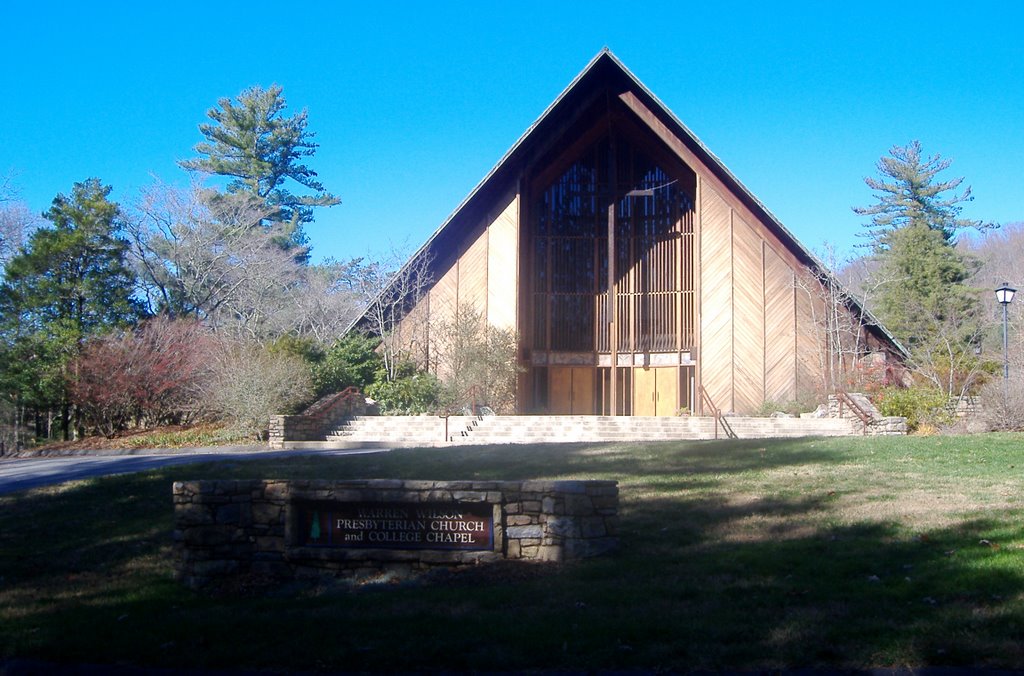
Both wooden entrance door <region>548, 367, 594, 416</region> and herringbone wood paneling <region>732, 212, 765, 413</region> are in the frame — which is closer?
herringbone wood paneling <region>732, 212, 765, 413</region>

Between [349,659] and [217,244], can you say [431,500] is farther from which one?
[217,244]

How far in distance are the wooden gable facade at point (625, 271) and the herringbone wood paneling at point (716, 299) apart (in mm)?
42

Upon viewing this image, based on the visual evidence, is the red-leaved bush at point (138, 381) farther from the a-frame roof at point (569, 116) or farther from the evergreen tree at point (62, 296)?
the a-frame roof at point (569, 116)

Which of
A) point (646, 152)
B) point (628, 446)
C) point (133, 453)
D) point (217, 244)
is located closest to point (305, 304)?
point (217, 244)

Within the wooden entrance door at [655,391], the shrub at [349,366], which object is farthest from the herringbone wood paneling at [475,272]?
the wooden entrance door at [655,391]

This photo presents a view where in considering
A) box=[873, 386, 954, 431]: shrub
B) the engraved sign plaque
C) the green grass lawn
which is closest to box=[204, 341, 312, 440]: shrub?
the green grass lawn

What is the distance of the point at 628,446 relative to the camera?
50.8 ft

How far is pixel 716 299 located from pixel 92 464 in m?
18.1

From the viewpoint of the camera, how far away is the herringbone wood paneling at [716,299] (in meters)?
28.3

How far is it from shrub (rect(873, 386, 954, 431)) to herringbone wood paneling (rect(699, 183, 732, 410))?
6614 mm

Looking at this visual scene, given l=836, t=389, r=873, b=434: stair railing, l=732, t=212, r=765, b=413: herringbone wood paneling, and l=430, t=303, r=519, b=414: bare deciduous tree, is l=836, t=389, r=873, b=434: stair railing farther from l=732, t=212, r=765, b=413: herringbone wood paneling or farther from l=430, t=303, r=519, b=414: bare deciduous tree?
l=430, t=303, r=519, b=414: bare deciduous tree

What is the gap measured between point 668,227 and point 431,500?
79.8ft

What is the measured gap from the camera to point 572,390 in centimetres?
3128

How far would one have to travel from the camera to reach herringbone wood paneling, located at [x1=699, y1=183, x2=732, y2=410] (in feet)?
92.8
